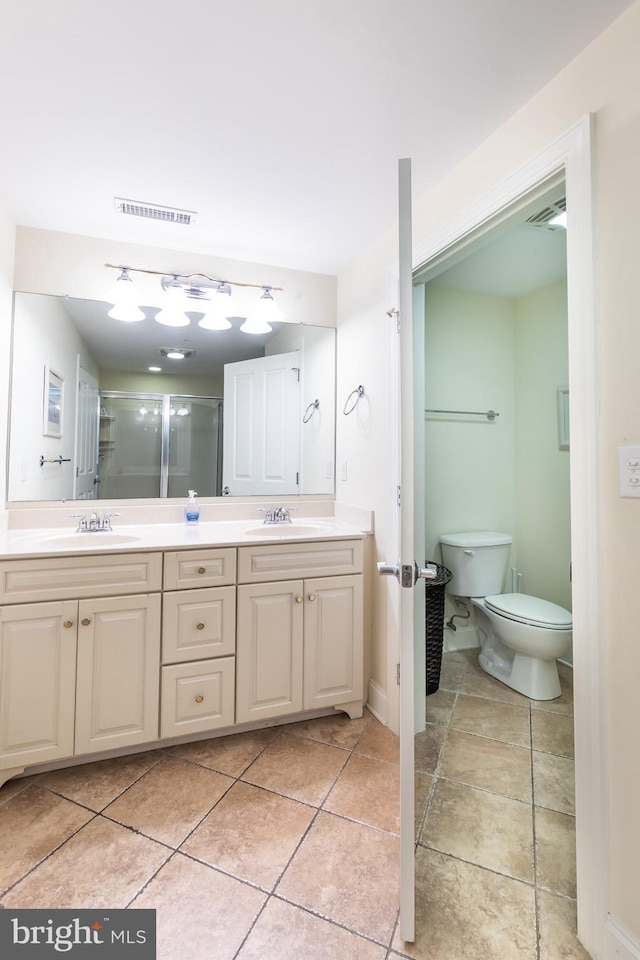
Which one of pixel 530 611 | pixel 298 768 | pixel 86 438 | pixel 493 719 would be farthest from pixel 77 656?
pixel 530 611

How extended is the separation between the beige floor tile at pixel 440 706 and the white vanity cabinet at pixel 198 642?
0.96m

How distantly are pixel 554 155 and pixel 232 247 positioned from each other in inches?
61.7

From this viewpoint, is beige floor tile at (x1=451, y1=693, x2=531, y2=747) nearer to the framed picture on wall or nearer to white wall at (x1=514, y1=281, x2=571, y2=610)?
white wall at (x1=514, y1=281, x2=571, y2=610)

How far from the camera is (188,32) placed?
3.71 ft

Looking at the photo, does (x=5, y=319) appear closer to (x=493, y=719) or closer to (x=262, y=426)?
(x=262, y=426)

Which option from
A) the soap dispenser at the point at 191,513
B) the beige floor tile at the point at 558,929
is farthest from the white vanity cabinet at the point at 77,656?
the beige floor tile at the point at 558,929

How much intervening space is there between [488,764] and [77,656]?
65.2 inches

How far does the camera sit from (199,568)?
1815 millimetres

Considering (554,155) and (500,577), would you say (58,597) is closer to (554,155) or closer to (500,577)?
(554,155)

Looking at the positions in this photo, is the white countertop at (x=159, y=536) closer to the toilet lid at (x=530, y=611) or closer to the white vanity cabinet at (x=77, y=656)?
the white vanity cabinet at (x=77, y=656)

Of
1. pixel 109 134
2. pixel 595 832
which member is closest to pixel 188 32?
pixel 109 134

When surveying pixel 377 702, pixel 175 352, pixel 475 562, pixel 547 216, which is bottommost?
pixel 377 702

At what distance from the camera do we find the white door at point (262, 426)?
8.10ft

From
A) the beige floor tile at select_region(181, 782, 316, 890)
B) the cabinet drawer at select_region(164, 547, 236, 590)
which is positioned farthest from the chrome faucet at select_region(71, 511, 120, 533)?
the beige floor tile at select_region(181, 782, 316, 890)
